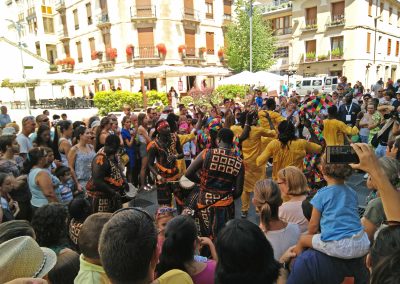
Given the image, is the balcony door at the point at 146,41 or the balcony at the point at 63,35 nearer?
the balcony door at the point at 146,41

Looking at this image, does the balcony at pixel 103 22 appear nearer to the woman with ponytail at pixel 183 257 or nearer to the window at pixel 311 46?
the window at pixel 311 46

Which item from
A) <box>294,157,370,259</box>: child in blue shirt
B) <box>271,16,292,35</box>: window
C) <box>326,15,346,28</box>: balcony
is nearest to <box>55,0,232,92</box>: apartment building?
<box>271,16,292,35</box>: window

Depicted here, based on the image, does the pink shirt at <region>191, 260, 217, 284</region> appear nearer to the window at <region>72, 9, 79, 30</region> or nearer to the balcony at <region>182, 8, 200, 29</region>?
the balcony at <region>182, 8, 200, 29</region>

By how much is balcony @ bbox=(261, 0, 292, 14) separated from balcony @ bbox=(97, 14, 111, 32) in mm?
19987

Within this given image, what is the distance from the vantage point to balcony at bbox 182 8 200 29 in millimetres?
29688

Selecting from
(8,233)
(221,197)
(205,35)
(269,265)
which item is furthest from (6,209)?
(205,35)

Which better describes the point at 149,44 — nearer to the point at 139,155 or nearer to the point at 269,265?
the point at 139,155

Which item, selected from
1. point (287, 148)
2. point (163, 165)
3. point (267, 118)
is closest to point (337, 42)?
point (267, 118)

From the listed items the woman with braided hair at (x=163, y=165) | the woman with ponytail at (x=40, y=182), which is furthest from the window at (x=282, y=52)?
the woman with ponytail at (x=40, y=182)

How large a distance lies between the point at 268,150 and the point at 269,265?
3375mm

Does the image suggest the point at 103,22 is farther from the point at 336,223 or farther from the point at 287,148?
the point at 336,223

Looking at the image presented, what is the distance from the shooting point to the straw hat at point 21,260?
5.23ft

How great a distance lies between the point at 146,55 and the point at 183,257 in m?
28.5

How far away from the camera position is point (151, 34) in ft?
95.6
